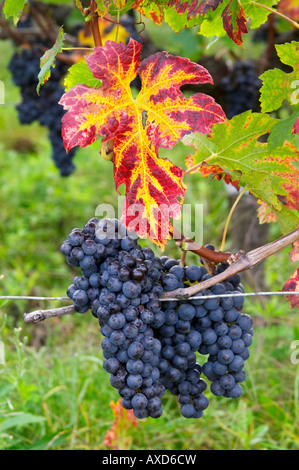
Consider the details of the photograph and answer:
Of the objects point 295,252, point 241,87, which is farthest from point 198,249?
point 241,87

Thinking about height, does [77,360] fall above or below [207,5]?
below

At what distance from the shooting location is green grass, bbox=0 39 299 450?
1.66 m

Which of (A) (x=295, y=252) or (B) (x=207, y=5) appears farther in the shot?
(A) (x=295, y=252)

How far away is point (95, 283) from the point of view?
85cm

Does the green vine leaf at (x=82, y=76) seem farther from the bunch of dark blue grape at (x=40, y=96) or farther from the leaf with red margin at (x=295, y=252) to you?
the bunch of dark blue grape at (x=40, y=96)

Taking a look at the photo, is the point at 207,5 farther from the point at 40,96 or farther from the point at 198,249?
the point at 40,96

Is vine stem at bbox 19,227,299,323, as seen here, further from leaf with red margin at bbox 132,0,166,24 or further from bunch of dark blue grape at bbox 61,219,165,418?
leaf with red margin at bbox 132,0,166,24

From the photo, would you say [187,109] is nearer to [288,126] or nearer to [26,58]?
[288,126]

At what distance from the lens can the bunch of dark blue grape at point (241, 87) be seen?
Answer: 2074 mm

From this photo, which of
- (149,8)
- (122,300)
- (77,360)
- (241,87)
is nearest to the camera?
(122,300)

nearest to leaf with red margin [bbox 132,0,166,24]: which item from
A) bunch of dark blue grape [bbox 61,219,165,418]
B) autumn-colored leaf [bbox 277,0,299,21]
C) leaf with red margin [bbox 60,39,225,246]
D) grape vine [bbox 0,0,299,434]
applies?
grape vine [bbox 0,0,299,434]

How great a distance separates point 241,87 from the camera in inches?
82.1

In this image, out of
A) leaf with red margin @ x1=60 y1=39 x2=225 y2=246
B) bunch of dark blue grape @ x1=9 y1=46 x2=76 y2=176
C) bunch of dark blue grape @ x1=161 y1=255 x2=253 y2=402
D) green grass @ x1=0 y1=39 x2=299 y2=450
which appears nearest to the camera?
leaf with red margin @ x1=60 y1=39 x2=225 y2=246

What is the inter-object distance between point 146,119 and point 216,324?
0.40 m
